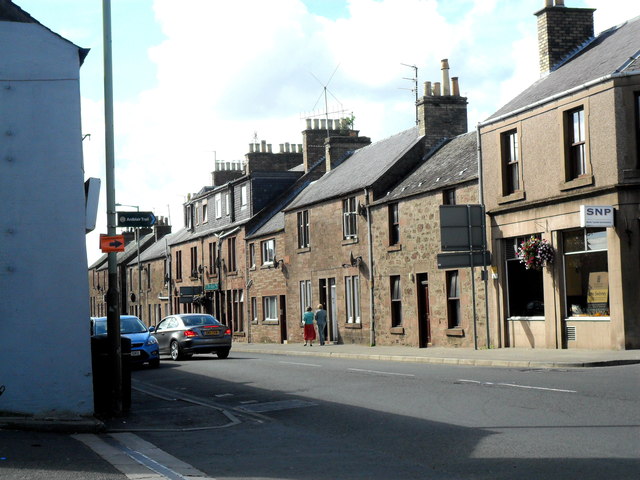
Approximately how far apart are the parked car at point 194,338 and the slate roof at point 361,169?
31.5 ft

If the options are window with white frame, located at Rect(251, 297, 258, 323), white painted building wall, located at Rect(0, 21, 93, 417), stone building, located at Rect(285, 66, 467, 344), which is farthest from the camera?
window with white frame, located at Rect(251, 297, 258, 323)

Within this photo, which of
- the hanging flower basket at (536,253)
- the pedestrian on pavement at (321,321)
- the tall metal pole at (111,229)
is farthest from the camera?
the pedestrian on pavement at (321,321)

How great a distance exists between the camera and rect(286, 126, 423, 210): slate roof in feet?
124

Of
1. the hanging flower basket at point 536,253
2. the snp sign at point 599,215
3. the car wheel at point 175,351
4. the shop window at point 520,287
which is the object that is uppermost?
the snp sign at point 599,215

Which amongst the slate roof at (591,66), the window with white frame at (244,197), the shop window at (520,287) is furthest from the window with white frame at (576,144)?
the window with white frame at (244,197)

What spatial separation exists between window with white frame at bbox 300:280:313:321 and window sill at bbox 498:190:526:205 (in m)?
16.4

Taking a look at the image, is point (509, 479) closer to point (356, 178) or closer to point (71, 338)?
point (71, 338)

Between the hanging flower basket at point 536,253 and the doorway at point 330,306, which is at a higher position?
the hanging flower basket at point 536,253

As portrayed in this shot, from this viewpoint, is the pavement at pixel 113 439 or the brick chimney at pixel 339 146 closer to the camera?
the pavement at pixel 113 439

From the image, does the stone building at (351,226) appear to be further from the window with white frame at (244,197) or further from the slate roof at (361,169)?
the window with white frame at (244,197)

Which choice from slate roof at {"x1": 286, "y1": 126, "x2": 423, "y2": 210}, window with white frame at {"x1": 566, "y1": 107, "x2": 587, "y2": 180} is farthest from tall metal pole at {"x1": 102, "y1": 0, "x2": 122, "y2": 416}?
slate roof at {"x1": 286, "y1": 126, "x2": 423, "y2": 210}

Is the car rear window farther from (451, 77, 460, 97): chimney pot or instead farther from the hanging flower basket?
(451, 77, 460, 97): chimney pot

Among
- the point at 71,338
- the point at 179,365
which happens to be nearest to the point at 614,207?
the point at 179,365

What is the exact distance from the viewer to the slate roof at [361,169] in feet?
124
